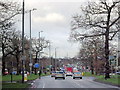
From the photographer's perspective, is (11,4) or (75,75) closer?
(11,4)

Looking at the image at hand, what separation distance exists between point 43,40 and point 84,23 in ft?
185

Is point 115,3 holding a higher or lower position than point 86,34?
higher

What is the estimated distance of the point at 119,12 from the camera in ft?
153

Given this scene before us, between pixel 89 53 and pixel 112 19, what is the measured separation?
40.1 metres

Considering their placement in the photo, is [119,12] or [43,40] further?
[43,40]

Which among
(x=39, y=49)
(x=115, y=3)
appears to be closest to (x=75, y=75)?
(x=115, y=3)

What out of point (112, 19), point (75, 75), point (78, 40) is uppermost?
point (112, 19)

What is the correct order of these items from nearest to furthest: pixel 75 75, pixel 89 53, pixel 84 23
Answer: pixel 84 23
pixel 75 75
pixel 89 53

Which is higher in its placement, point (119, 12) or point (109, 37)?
point (119, 12)

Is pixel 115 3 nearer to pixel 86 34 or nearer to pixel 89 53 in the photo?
pixel 86 34

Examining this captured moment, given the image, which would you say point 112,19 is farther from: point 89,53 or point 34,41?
point 34,41

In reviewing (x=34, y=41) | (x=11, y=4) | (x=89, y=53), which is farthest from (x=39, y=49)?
(x=11, y=4)

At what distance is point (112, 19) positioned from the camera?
50219 mm

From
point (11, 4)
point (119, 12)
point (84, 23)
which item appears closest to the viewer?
point (11, 4)
